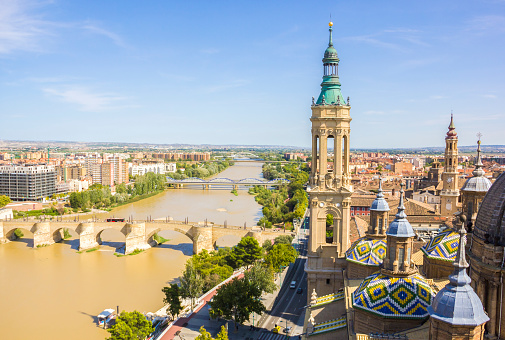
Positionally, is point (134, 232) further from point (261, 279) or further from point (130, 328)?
point (130, 328)

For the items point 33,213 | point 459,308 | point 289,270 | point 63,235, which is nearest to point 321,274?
point 459,308

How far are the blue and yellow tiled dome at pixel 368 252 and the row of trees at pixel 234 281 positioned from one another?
4.88 m

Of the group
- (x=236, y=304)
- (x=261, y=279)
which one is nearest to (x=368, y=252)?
(x=236, y=304)

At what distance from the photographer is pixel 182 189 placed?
76.1m

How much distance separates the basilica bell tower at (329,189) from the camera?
14781mm

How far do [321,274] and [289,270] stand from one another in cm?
973

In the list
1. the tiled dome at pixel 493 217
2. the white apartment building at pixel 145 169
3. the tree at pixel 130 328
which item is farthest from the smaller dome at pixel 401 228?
the white apartment building at pixel 145 169

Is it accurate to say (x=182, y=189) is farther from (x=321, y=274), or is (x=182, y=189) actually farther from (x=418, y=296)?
(x=418, y=296)

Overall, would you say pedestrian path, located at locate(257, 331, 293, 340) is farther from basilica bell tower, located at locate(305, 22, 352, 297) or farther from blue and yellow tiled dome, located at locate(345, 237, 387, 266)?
blue and yellow tiled dome, located at locate(345, 237, 387, 266)

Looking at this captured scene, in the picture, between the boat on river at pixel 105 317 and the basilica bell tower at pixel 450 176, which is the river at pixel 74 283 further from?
the basilica bell tower at pixel 450 176

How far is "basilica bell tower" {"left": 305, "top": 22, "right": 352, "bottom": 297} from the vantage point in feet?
48.5

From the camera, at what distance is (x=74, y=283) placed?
2600 cm

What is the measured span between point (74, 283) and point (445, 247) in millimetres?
21937

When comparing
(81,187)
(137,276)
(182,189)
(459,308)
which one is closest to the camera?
(459,308)
